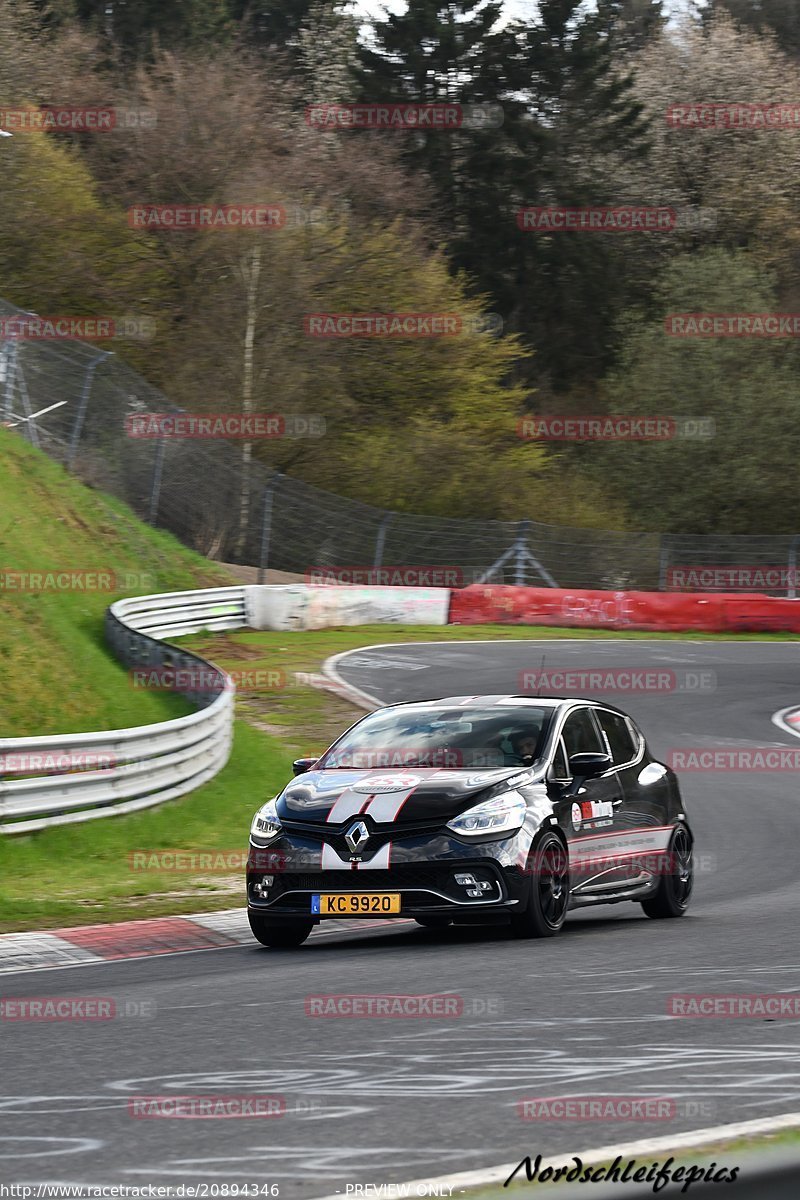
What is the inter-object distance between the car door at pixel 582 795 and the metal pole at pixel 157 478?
24.5 m

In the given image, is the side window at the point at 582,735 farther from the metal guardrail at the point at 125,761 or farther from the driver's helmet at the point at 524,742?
the metal guardrail at the point at 125,761

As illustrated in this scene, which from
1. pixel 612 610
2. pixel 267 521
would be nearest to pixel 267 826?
pixel 612 610

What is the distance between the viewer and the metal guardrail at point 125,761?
13.8m

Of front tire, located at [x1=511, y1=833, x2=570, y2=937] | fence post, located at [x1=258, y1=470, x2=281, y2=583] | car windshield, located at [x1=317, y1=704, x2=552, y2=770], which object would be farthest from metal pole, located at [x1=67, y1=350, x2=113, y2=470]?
front tire, located at [x1=511, y1=833, x2=570, y2=937]

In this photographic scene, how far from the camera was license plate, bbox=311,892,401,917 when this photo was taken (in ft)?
31.5

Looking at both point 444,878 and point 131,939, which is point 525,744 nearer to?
point 444,878

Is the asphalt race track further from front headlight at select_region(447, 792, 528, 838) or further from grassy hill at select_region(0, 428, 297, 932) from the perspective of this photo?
grassy hill at select_region(0, 428, 297, 932)

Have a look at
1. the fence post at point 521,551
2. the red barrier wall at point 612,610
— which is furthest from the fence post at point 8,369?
the fence post at point 521,551

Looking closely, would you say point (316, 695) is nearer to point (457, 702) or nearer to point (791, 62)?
point (457, 702)

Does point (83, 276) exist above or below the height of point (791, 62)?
below

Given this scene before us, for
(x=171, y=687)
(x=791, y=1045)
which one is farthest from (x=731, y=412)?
(x=791, y=1045)

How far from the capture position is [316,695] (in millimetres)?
24516

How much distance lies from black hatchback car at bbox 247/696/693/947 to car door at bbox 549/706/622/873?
0.01m

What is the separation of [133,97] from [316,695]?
35284mm
